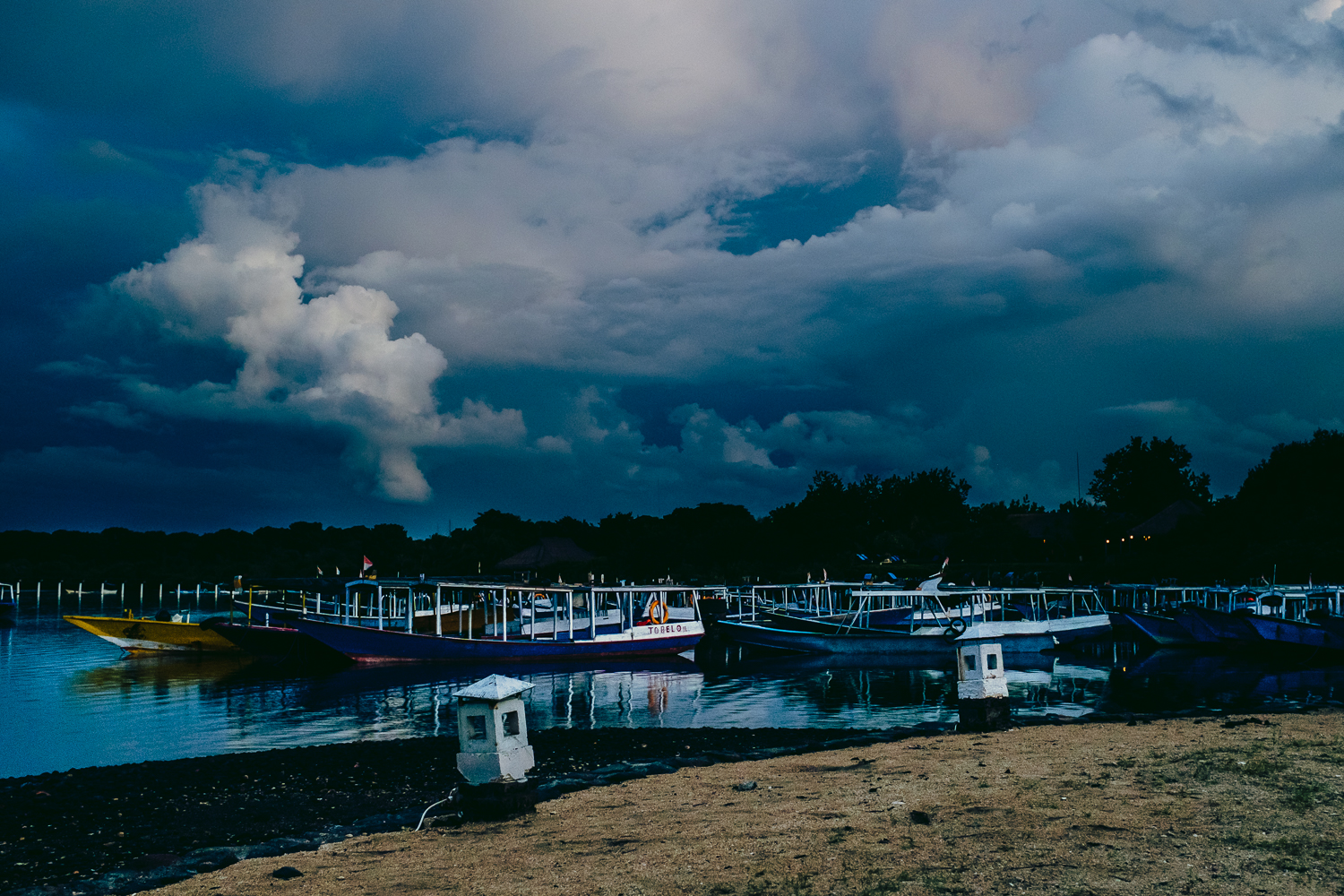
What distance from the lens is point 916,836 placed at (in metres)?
8.48

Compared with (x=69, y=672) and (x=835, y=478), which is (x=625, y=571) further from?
(x=69, y=672)

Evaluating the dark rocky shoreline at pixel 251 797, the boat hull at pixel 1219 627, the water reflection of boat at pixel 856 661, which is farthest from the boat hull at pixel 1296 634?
the dark rocky shoreline at pixel 251 797

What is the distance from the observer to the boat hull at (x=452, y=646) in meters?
38.3

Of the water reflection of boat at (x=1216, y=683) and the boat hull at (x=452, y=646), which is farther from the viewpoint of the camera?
the boat hull at (x=452, y=646)

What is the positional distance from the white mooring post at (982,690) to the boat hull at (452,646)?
26.5 meters

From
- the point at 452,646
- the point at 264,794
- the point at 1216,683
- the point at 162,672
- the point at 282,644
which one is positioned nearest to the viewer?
the point at 264,794

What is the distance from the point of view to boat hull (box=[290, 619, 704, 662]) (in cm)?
3831

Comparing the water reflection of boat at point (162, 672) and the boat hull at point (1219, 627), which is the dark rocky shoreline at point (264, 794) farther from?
the boat hull at point (1219, 627)

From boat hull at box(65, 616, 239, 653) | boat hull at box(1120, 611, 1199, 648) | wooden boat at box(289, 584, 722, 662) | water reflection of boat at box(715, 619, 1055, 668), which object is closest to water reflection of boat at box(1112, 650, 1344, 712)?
water reflection of boat at box(715, 619, 1055, 668)

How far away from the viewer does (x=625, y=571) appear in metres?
92.7

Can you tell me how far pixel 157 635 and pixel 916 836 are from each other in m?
45.1

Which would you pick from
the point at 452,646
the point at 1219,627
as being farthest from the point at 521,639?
the point at 1219,627

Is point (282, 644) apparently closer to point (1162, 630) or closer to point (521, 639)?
point (521, 639)

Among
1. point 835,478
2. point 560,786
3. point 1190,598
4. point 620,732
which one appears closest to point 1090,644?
point 1190,598
